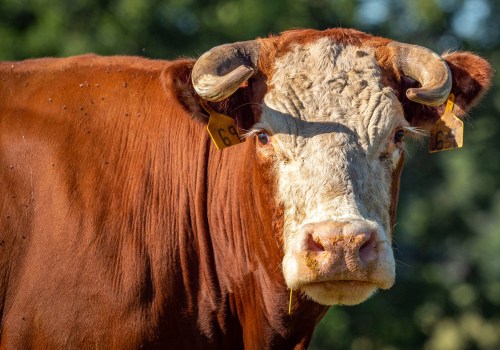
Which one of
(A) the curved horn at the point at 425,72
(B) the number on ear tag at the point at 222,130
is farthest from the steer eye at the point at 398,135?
(B) the number on ear tag at the point at 222,130

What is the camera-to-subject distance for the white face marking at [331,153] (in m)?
6.14

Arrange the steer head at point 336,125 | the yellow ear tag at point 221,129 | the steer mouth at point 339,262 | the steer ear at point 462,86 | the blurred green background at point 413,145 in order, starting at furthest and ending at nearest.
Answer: the blurred green background at point 413,145 < the steer ear at point 462,86 < the yellow ear tag at point 221,129 < the steer head at point 336,125 < the steer mouth at point 339,262

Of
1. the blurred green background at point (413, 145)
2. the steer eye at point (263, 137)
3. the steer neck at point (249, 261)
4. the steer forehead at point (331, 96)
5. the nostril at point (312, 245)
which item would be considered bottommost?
the blurred green background at point (413, 145)

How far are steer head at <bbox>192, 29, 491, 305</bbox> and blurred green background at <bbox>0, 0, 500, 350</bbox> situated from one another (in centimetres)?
1241

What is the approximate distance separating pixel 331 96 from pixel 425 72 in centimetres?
69

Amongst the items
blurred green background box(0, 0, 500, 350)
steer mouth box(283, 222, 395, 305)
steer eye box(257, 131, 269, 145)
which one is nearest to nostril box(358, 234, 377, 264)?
steer mouth box(283, 222, 395, 305)

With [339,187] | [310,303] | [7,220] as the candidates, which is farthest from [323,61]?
[7,220]

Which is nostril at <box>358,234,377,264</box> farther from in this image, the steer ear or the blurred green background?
the blurred green background

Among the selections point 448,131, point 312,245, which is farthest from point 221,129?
point 448,131

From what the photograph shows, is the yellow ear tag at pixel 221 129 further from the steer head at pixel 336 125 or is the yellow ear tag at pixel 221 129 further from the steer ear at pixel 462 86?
the steer ear at pixel 462 86

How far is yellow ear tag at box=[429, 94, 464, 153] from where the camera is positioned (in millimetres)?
7070

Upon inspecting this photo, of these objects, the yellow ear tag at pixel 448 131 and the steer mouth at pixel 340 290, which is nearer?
the steer mouth at pixel 340 290

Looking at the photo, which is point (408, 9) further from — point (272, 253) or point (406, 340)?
point (272, 253)

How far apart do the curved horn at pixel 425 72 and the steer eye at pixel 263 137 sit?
0.91m
